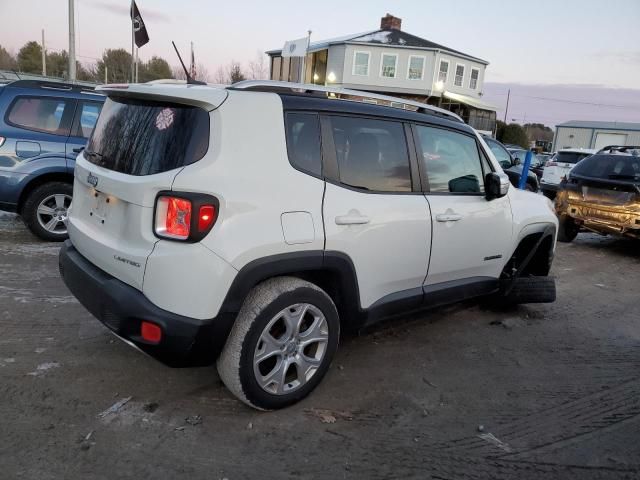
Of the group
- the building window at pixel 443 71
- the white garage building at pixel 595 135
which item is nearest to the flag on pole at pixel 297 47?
the building window at pixel 443 71

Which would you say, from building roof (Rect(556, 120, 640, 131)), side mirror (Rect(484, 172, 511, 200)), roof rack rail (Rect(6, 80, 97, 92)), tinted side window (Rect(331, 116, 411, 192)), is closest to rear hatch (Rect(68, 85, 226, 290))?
tinted side window (Rect(331, 116, 411, 192))

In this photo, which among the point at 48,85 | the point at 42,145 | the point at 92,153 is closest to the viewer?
the point at 92,153

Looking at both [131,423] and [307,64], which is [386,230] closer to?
[131,423]

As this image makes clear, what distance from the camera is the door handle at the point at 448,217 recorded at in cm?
365

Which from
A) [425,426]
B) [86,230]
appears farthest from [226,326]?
[425,426]

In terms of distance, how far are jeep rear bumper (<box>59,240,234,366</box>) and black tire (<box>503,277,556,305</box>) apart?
3.16 m

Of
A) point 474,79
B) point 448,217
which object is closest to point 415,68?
point 474,79

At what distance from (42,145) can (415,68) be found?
32.5 metres

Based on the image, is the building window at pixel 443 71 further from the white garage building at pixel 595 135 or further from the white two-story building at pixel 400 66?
the white garage building at pixel 595 135

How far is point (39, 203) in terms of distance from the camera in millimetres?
6148

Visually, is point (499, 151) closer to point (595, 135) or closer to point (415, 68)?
point (415, 68)

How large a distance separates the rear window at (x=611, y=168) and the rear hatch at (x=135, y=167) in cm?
723

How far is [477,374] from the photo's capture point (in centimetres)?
375

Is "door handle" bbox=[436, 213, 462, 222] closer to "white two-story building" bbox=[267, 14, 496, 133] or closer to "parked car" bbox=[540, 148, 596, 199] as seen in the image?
"parked car" bbox=[540, 148, 596, 199]
